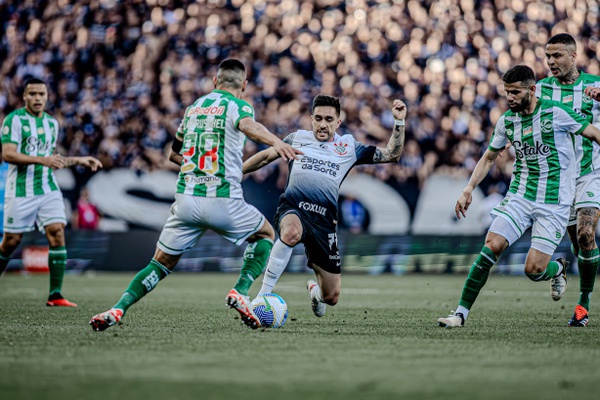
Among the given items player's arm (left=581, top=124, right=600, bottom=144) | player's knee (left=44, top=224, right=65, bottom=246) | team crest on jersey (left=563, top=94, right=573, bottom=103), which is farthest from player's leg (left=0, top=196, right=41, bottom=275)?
player's arm (left=581, top=124, right=600, bottom=144)

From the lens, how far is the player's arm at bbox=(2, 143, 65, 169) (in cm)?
938

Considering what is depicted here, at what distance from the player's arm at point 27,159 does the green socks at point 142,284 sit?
3.00m

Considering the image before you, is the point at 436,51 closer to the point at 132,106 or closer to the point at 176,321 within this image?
the point at 132,106

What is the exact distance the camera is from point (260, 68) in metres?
21.0

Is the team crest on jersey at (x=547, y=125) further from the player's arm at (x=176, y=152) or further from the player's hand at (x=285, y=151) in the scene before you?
the player's arm at (x=176, y=152)

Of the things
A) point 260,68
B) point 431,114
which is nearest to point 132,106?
point 260,68

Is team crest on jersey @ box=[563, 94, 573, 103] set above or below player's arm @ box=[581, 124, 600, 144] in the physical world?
above

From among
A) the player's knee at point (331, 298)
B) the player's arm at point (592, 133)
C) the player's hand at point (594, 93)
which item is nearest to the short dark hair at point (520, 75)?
the player's hand at point (594, 93)

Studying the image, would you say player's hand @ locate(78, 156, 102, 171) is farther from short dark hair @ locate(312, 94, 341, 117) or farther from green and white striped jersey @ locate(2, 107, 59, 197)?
short dark hair @ locate(312, 94, 341, 117)

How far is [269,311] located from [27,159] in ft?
13.3

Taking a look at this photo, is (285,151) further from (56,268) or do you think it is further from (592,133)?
(56,268)

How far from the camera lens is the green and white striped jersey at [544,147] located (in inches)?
294

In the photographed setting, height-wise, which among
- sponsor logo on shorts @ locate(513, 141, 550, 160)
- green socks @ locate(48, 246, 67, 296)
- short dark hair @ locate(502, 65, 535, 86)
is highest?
short dark hair @ locate(502, 65, 535, 86)

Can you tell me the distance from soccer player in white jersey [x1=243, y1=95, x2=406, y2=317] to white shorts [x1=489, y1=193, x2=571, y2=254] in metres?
1.11
